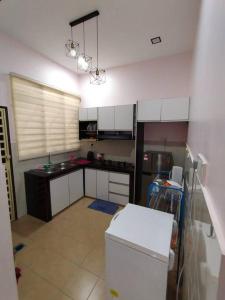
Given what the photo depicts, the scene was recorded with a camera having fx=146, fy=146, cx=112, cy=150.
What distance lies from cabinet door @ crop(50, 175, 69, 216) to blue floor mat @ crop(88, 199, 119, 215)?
0.56 m

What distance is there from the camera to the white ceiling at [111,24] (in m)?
1.72

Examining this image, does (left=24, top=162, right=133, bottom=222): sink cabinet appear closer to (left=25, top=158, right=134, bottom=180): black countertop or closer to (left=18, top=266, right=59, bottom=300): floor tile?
(left=25, top=158, right=134, bottom=180): black countertop

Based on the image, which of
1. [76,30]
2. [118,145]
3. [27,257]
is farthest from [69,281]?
[76,30]

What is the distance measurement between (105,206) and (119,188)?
485 millimetres

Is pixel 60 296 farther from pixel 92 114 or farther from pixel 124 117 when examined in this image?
pixel 92 114

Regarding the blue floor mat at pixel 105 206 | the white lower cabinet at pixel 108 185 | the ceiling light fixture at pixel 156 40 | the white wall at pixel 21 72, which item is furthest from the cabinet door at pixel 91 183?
the ceiling light fixture at pixel 156 40

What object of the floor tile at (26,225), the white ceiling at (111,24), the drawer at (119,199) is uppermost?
the white ceiling at (111,24)

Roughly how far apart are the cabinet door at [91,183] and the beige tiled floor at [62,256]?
0.60 metres

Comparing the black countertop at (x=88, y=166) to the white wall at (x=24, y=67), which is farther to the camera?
the black countertop at (x=88, y=166)

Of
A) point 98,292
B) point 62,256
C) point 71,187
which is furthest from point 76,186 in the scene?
point 98,292

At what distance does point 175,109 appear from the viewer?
96.6 inches

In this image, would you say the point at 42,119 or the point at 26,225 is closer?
the point at 26,225

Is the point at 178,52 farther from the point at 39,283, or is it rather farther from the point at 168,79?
the point at 39,283

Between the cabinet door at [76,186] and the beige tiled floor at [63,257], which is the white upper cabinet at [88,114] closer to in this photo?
the cabinet door at [76,186]
